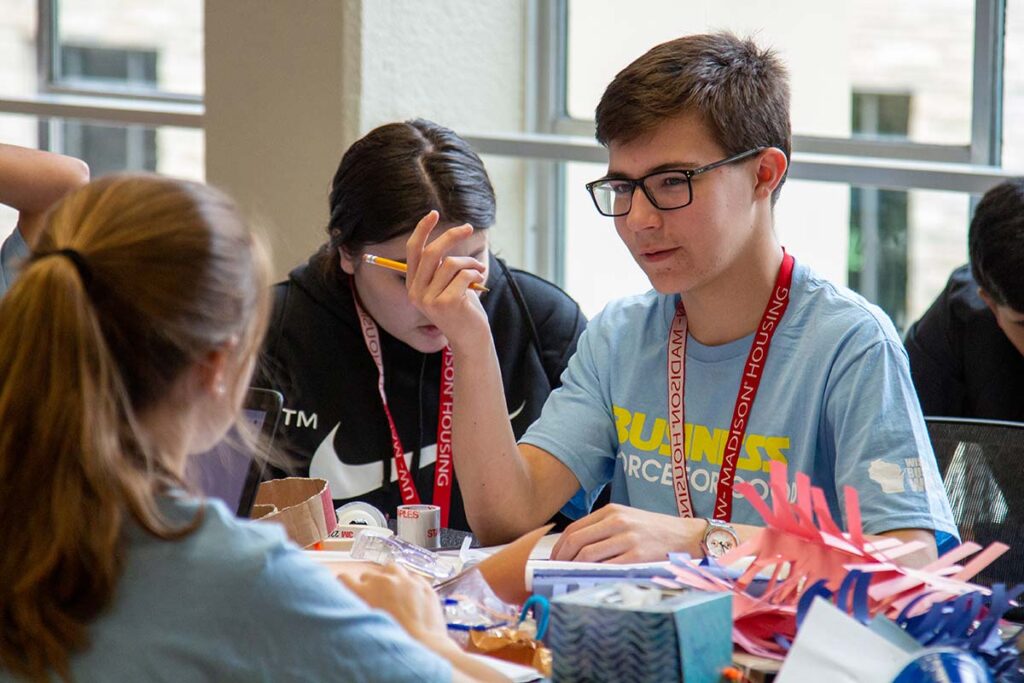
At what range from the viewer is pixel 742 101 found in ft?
6.56

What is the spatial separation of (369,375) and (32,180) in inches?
28.5

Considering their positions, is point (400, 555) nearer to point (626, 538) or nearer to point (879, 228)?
point (626, 538)

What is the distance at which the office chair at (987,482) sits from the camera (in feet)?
6.40

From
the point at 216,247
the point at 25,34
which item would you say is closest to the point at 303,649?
the point at 216,247

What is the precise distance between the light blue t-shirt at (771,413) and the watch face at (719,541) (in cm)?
20

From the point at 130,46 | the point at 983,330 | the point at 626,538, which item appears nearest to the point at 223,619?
the point at 626,538

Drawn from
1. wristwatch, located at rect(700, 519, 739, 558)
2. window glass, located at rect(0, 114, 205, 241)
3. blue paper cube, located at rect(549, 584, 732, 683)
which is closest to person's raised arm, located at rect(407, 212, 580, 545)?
A: wristwatch, located at rect(700, 519, 739, 558)

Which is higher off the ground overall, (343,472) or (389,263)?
(389,263)

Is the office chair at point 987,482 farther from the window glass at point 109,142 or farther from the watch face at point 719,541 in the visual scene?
the window glass at point 109,142

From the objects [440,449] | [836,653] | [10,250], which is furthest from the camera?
[440,449]

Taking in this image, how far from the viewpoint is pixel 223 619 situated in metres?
1.07

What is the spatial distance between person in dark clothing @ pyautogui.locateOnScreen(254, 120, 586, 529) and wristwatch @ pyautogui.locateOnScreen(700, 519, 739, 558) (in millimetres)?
768

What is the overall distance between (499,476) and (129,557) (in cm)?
98

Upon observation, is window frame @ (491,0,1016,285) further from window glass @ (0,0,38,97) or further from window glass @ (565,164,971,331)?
window glass @ (0,0,38,97)
